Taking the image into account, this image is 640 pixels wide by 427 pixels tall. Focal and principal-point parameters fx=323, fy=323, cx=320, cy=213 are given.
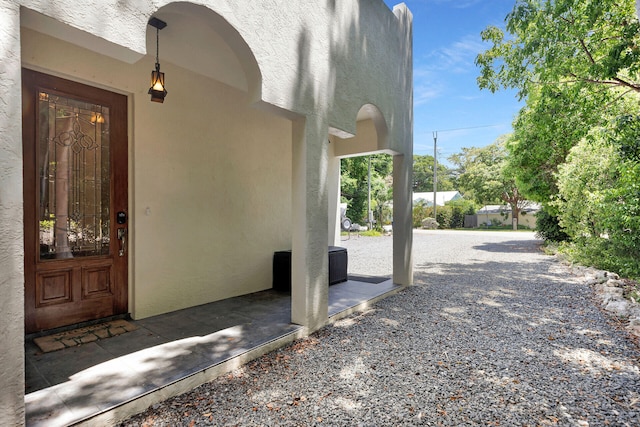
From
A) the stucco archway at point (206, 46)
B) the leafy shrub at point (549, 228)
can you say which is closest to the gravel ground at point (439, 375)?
the stucco archway at point (206, 46)

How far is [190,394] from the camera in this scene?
274 cm

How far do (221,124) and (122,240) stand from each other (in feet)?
7.69

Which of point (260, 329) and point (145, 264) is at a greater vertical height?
point (145, 264)

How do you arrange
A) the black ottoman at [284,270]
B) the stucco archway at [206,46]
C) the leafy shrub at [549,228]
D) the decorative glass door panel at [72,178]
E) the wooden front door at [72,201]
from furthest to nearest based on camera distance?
the leafy shrub at [549,228] → the black ottoman at [284,270] → the decorative glass door panel at [72,178] → the wooden front door at [72,201] → the stucco archway at [206,46]

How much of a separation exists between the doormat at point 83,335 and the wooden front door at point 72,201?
0.53ft

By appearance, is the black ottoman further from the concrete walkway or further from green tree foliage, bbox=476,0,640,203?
green tree foliage, bbox=476,0,640,203

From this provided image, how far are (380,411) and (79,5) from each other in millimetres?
3574

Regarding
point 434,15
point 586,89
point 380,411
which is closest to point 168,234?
point 380,411

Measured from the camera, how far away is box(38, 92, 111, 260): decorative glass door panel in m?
3.67

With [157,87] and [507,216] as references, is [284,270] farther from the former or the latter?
[507,216]

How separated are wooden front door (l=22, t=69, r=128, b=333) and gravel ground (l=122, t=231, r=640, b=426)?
218cm

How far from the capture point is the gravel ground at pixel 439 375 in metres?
2.48

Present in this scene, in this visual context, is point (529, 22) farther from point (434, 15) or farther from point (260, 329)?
point (260, 329)

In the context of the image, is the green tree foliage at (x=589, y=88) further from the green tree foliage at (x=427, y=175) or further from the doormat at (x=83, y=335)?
the green tree foliage at (x=427, y=175)
